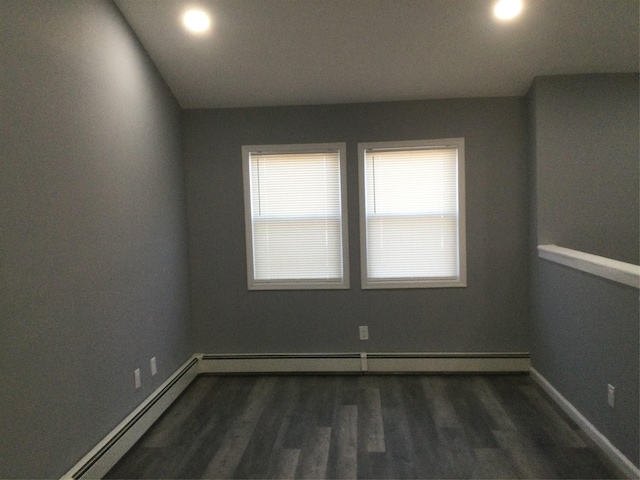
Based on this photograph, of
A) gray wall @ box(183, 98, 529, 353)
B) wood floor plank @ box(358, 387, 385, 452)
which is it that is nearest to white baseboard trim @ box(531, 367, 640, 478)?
gray wall @ box(183, 98, 529, 353)

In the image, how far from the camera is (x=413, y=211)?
12.9ft

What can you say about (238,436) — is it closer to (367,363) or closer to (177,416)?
(177,416)

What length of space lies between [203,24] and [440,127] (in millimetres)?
2050

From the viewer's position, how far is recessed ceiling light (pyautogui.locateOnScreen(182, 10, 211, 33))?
2982mm

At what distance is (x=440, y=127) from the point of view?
3863mm

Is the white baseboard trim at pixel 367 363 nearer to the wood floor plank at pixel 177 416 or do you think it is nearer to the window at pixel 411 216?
the wood floor plank at pixel 177 416

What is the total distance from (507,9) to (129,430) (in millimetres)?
3597

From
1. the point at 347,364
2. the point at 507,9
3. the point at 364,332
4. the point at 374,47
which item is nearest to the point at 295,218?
the point at 364,332

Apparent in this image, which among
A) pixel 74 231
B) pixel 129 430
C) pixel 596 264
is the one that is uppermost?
pixel 74 231

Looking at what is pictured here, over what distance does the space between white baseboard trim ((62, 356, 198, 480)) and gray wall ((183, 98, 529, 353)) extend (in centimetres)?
55

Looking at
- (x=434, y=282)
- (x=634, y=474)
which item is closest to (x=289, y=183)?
(x=434, y=282)

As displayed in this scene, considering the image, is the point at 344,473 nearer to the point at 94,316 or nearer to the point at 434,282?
the point at 94,316

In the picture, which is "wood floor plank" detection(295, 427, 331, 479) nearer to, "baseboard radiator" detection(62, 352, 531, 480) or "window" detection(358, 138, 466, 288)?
"baseboard radiator" detection(62, 352, 531, 480)

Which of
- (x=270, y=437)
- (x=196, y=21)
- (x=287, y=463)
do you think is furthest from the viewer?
(x=196, y=21)
